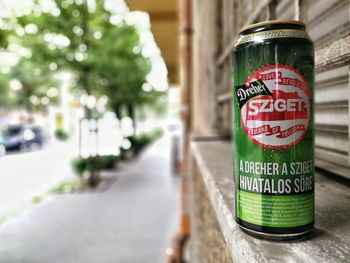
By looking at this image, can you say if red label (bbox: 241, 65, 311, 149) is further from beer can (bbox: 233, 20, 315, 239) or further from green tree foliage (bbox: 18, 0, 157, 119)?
green tree foliage (bbox: 18, 0, 157, 119)

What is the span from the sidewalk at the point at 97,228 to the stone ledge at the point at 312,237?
165 inches

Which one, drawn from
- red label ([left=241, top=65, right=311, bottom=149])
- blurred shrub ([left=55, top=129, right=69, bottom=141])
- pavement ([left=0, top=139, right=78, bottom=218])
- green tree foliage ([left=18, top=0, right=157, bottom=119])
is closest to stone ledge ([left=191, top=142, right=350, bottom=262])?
red label ([left=241, top=65, right=311, bottom=149])

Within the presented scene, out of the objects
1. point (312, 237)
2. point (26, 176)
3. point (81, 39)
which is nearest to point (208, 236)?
point (312, 237)

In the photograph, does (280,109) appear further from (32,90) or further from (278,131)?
(32,90)

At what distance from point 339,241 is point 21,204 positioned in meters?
8.21

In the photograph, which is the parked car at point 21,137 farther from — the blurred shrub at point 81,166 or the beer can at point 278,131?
the beer can at point 278,131

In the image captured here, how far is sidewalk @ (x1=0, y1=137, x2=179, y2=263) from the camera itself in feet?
16.3

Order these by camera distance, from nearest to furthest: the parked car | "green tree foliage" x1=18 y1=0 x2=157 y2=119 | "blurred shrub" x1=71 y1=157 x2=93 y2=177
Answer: "green tree foliage" x1=18 y1=0 x2=157 y2=119 → "blurred shrub" x1=71 y1=157 x2=93 y2=177 → the parked car

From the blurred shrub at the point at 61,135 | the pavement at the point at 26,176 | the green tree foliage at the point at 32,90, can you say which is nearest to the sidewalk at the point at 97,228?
the pavement at the point at 26,176

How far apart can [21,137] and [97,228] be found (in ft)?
45.5

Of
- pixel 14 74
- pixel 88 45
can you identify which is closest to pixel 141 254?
pixel 88 45

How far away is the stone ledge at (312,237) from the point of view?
0.57m

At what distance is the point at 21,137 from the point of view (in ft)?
59.3

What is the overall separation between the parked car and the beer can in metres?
18.5
